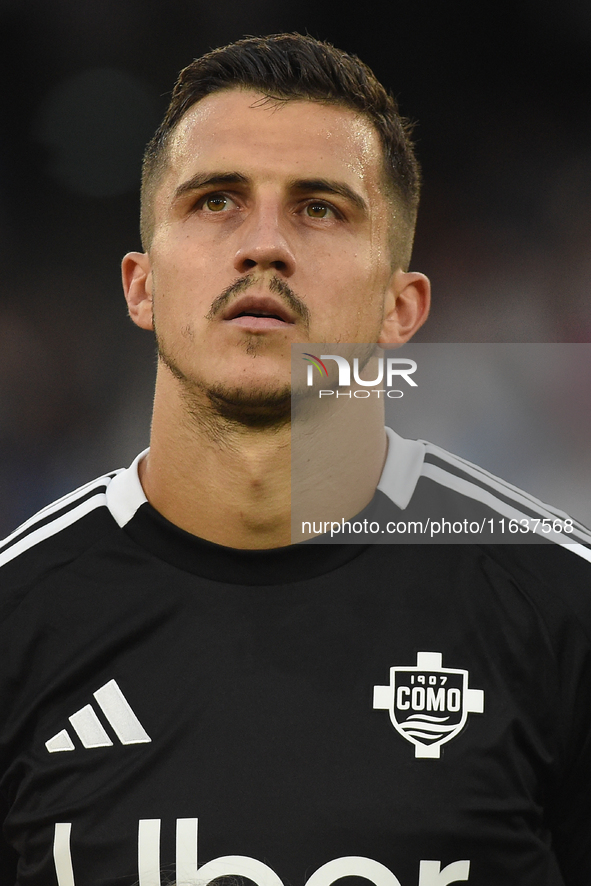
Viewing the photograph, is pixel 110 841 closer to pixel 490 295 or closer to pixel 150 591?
pixel 150 591

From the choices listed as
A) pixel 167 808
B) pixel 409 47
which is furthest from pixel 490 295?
pixel 167 808

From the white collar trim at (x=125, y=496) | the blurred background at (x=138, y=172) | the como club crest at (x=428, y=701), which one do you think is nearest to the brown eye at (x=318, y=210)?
the white collar trim at (x=125, y=496)

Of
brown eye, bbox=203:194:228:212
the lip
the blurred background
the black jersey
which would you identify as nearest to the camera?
the black jersey

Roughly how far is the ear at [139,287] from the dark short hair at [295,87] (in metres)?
0.05

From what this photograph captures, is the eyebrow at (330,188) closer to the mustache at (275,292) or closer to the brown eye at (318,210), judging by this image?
the brown eye at (318,210)

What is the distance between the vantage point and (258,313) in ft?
5.11

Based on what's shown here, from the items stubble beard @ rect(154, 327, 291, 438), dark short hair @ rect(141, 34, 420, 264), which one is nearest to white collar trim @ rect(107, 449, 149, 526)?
stubble beard @ rect(154, 327, 291, 438)

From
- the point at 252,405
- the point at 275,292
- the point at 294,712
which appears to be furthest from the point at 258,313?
the point at 294,712

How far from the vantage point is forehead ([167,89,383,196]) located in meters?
1.63

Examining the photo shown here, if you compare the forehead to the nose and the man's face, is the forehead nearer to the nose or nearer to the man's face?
the man's face

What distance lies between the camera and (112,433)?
2865 millimetres

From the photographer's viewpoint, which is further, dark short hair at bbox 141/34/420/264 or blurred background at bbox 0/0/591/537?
blurred background at bbox 0/0/591/537

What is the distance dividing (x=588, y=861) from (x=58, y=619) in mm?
1131

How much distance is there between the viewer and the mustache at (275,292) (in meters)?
1.54
